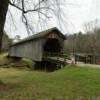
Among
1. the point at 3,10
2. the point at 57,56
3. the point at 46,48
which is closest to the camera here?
the point at 3,10

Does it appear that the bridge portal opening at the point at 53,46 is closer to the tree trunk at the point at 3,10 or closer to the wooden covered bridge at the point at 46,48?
the wooden covered bridge at the point at 46,48

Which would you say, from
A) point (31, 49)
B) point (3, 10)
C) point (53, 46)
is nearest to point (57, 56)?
point (31, 49)

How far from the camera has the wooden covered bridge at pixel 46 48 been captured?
100 feet

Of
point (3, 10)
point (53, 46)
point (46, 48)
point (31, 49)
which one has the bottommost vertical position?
point (31, 49)

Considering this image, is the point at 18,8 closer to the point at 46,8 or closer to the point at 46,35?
the point at 46,8

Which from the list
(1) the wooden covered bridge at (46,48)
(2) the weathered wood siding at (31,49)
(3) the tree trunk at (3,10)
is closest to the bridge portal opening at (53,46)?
(1) the wooden covered bridge at (46,48)

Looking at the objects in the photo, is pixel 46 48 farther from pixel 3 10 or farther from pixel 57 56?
pixel 3 10

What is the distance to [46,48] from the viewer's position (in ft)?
116

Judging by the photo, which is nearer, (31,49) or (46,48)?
(31,49)

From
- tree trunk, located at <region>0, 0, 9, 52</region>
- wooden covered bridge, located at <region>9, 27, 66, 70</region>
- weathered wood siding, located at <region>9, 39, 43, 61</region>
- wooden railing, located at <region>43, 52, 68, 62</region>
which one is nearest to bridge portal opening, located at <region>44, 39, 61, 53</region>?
wooden covered bridge, located at <region>9, 27, 66, 70</region>

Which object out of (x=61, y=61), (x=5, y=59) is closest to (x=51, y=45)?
(x=61, y=61)

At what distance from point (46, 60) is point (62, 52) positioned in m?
2.43

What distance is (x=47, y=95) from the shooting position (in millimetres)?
9602

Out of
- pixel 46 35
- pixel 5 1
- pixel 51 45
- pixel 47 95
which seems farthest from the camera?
pixel 51 45
